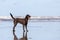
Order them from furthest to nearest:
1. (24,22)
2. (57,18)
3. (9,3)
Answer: (9,3) < (57,18) < (24,22)

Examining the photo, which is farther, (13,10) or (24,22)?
(13,10)

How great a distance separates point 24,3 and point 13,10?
0.34 metres

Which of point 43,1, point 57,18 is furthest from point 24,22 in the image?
point 43,1

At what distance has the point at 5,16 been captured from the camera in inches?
176

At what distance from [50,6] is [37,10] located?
1.05 ft

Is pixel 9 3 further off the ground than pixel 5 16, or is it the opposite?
pixel 9 3

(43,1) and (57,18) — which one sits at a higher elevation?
(43,1)

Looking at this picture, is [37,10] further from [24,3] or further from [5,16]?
[5,16]

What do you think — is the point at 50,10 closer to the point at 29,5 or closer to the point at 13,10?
the point at 29,5

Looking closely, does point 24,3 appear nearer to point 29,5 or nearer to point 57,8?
point 29,5

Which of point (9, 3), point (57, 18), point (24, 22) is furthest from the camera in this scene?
point (9, 3)

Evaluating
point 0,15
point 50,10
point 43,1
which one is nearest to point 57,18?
point 50,10

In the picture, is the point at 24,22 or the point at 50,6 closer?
the point at 24,22

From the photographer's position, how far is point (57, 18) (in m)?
4.34
